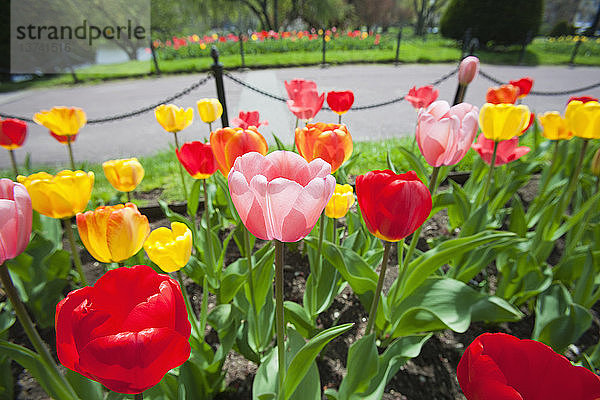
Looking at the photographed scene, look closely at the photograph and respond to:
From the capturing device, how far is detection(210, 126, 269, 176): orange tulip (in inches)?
35.0

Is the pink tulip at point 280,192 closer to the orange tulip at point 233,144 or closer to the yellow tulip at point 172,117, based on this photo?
the orange tulip at point 233,144

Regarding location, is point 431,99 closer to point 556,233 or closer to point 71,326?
point 556,233

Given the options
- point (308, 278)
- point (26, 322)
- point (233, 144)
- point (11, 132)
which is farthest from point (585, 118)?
point (11, 132)

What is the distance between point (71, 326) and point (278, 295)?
1.27 ft

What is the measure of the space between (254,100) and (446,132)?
19.5ft

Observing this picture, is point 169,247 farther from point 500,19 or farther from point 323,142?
point 500,19

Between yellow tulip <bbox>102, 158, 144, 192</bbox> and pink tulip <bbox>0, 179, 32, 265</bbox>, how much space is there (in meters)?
0.63

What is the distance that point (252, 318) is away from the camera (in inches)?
53.2

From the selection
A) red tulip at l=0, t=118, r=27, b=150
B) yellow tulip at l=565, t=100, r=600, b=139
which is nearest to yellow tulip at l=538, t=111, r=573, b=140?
yellow tulip at l=565, t=100, r=600, b=139

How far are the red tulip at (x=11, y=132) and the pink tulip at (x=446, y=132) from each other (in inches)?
78.8

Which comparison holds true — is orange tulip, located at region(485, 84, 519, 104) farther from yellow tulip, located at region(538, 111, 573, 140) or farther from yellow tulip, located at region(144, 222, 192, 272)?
yellow tulip, located at region(144, 222, 192, 272)

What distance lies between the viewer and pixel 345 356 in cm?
153

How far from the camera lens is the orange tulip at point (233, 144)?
0.89 metres

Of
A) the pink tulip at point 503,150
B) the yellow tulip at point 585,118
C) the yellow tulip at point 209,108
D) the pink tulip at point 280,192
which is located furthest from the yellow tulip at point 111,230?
the pink tulip at point 503,150
